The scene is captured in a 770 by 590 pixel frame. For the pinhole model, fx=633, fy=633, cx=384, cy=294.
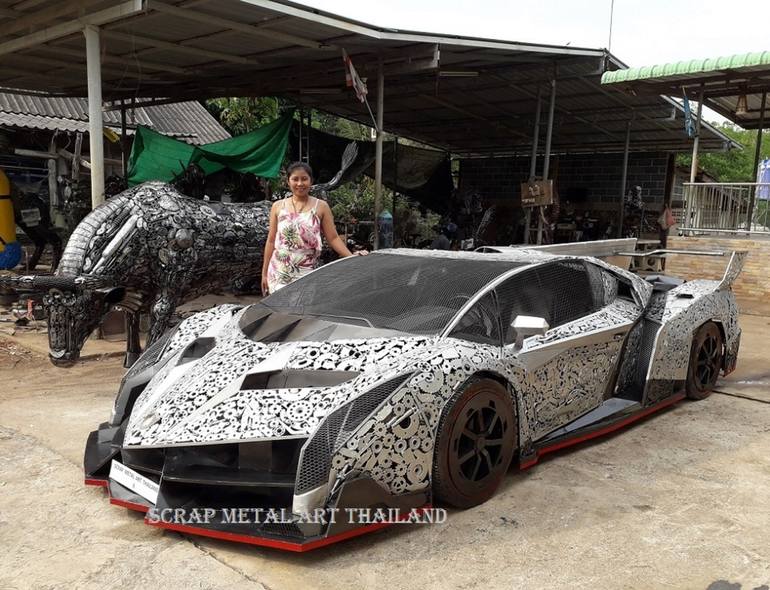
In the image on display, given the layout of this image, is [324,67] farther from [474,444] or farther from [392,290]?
[474,444]

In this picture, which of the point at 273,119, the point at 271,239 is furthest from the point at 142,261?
the point at 273,119

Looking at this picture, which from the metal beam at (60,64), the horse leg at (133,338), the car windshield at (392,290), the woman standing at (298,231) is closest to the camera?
the car windshield at (392,290)

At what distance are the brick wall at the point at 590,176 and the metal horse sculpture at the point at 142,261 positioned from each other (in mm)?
12722

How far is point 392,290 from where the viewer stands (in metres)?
3.63

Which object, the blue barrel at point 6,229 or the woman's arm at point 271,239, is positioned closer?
the woman's arm at point 271,239

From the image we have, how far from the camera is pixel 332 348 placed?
3006 millimetres

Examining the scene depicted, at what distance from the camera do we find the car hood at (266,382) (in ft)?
8.68

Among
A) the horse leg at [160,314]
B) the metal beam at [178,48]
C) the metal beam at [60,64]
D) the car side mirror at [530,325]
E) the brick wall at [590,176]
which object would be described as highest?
the metal beam at [178,48]

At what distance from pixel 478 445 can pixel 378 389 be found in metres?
0.68

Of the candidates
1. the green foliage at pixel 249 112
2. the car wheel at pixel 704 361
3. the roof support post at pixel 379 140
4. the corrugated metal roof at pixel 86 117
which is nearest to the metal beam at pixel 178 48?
the roof support post at pixel 379 140

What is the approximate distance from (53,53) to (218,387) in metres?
7.84

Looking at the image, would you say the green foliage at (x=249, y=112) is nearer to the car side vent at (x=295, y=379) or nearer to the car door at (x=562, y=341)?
the car door at (x=562, y=341)

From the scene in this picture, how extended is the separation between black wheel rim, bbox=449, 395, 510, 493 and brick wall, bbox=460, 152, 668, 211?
49.3ft

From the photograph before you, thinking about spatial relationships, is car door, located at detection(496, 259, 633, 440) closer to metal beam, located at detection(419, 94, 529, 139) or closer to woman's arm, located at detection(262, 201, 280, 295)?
woman's arm, located at detection(262, 201, 280, 295)
